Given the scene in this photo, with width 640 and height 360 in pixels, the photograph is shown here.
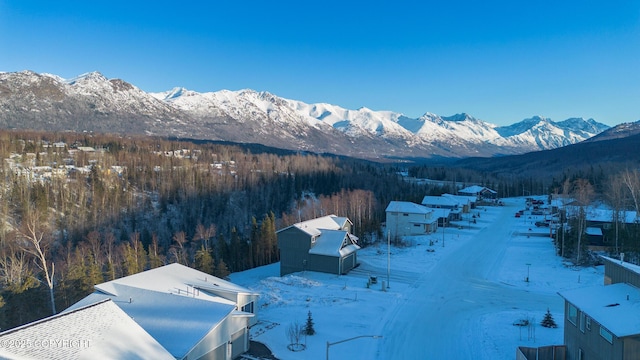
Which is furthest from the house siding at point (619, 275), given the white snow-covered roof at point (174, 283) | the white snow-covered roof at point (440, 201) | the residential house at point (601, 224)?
the white snow-covered roof at point (440, 201)

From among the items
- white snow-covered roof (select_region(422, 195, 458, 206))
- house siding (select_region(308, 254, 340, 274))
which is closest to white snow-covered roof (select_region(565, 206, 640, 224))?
white snow-covered roof (select_region(422, 195, 458, 206))

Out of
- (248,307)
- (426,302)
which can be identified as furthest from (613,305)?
(248,307)

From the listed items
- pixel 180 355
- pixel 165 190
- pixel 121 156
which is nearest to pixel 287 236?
pixel 180 355

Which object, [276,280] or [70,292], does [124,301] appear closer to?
[70,292]

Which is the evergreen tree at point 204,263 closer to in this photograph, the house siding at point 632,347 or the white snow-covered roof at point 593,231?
the house siding at point 632,347

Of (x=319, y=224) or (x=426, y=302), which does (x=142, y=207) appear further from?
(x=426, y=302)
